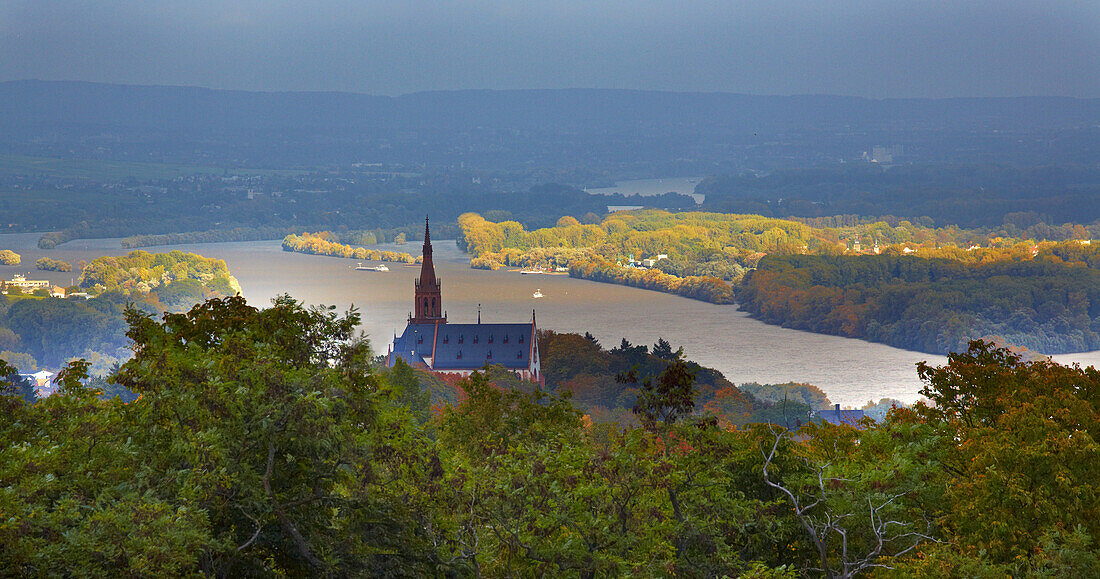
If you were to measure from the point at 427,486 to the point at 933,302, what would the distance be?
539ft

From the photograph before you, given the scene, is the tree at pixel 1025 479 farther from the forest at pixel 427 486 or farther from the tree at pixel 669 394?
the tree at pixel 669 394

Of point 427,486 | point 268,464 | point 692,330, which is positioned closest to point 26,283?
point 692,330

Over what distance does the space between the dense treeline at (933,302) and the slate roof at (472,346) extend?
7727 centimetres

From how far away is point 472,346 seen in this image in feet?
335

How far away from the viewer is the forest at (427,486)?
41.8 feet

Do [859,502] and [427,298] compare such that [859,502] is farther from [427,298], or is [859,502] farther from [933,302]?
[933,302]

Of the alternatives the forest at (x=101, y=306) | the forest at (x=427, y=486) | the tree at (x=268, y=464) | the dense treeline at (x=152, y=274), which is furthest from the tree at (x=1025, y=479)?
the dense treeline at (x=152, y=274)

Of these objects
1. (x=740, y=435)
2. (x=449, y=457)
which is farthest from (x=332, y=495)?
(x=740, y=435)

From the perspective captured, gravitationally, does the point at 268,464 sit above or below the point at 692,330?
above

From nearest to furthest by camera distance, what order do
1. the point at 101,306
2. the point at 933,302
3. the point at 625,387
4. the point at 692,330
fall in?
the point at 625,387
the point at 101,306
the point at 692,330
the point at 933,302

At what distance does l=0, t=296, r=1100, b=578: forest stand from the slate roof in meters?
75.1

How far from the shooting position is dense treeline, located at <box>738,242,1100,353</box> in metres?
165

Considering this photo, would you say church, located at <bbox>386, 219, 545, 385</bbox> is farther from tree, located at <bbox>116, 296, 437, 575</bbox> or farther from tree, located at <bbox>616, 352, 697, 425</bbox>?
tree, located at <bbox>116, 296, 437, 575</bbox>

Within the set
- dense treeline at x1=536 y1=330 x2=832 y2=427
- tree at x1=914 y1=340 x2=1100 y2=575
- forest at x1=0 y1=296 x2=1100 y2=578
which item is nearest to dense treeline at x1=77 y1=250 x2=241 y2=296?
dense treeline at x1=536 y1=330 x2=832 y2=427
